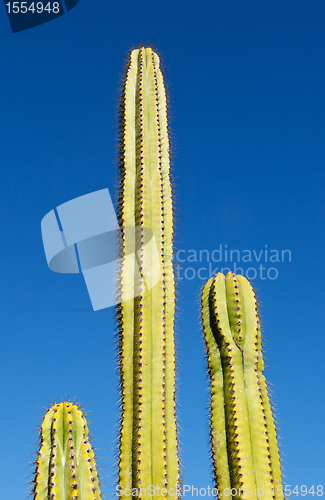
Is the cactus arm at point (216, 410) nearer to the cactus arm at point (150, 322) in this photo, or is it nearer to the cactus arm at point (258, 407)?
the cactus arm at point (258, 407)

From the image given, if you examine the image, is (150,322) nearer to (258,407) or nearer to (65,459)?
(258,407)

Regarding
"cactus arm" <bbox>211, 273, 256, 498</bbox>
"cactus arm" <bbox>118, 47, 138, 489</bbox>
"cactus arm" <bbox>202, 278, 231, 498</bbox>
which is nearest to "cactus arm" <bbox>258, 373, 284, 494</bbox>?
"cactus arm" <bbox>211, 273, 256, 498</bbox>

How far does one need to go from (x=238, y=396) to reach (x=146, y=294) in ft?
3.53

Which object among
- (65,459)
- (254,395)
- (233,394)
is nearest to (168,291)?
(233,394)

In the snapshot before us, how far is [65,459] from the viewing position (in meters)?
3.12

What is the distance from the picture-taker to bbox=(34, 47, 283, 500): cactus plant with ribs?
128 inches

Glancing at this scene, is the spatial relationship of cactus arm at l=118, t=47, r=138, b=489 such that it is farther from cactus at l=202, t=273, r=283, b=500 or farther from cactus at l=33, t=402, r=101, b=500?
cactus at l=202, t=273, r=283, b=500

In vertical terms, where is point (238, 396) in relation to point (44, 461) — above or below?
above

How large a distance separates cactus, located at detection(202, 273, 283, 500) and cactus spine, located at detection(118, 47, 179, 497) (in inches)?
17.1

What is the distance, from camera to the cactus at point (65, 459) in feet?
9.82

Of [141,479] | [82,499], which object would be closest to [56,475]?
[82,499]

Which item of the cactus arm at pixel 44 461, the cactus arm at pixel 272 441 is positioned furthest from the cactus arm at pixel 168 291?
the cactus arm at pixel 44 461

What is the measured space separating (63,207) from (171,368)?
9.67 feet

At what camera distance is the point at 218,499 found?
147 inches
